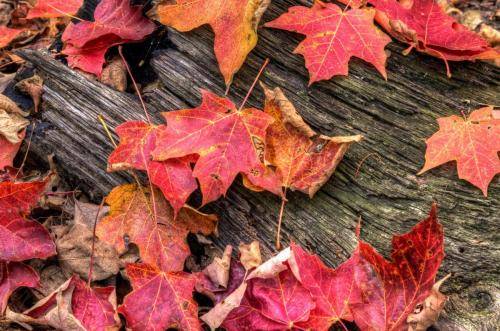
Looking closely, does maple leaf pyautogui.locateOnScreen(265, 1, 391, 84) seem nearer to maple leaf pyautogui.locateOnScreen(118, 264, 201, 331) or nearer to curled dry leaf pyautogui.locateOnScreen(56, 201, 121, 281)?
maple leaf pyautogui.locateOnScreen(118, 264, 201, 331)

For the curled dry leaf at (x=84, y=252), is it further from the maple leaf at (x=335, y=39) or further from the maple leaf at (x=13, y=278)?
the maple leaf at (x=335, y=39)

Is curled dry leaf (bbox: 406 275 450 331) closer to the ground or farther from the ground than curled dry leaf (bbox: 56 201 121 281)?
farther from the ground

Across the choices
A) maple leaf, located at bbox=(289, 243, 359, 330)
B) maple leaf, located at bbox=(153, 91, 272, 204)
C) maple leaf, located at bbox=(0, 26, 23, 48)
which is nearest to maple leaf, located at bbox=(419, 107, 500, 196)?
maple leaf, located at bbox=(289, 243, 359, 330)

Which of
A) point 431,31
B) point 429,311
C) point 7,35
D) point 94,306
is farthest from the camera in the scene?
point 7,35

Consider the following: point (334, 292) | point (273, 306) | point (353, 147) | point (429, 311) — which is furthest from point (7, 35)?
point (429, 311)

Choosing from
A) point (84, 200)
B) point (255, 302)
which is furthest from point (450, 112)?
point (84, 200)

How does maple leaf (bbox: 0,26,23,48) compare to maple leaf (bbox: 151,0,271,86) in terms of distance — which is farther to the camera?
maple leaf (bbox: 0,26,23,48)

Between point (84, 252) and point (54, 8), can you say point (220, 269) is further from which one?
point (54, 8)
